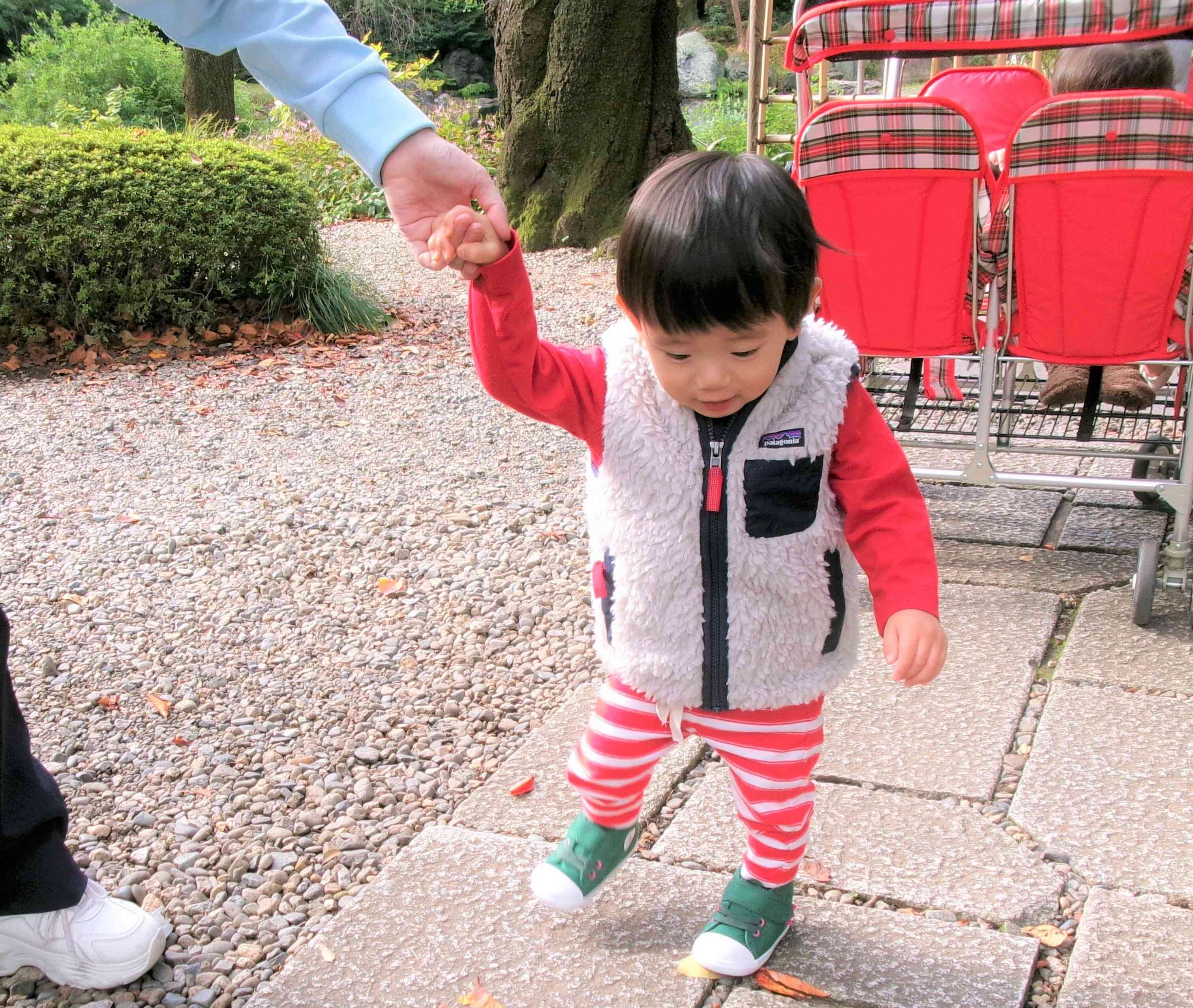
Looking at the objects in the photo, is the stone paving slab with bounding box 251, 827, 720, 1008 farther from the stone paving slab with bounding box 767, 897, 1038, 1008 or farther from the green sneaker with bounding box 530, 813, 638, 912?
the stone paving slab with bounding box 767, 897, 1038, 1008

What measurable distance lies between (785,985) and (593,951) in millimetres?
307

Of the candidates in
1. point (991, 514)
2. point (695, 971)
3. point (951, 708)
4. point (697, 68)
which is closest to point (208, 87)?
point (697, 68)

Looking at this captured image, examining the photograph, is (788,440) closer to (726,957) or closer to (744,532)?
(744,532)

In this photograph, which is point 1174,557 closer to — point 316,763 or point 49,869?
point 316,763

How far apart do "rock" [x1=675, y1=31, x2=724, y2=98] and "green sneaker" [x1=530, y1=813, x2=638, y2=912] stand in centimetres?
2091

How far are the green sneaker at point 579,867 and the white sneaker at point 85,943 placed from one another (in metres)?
0.64

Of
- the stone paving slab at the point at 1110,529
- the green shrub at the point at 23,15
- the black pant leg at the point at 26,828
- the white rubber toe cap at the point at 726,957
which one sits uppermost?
the green shrub at the point at 23,15

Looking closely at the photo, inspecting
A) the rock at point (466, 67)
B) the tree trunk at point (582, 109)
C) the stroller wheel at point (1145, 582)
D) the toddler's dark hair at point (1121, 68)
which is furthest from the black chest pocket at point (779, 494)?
the rock at point (466, 67)

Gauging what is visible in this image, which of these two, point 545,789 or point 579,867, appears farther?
point 545,789

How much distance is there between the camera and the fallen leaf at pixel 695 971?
1.84 m

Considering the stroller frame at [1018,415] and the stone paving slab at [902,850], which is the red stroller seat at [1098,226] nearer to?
the stroller frame at [1018,415]

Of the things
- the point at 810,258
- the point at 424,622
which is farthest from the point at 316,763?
the point at 810,258

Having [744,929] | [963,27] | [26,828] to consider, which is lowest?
[744,929]

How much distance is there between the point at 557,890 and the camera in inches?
74.9
